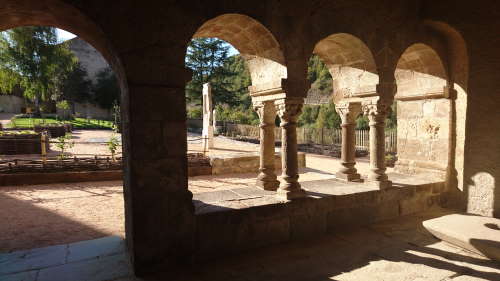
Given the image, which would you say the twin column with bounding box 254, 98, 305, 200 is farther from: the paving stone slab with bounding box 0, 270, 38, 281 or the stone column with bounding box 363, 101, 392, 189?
the paving stone slab with bounding box 0, 270, 38, 281

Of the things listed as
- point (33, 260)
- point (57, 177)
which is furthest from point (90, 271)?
point (57, 177)

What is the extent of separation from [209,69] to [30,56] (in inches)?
560

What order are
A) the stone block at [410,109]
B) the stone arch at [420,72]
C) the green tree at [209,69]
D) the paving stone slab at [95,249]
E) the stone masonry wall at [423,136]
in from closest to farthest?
1. the paving stone slab at [95,249]
2. the stone arch at [420,72]
3. the stone masonry wall at [423,136]
4. the stone block at [410,109]
5. the green tree at [209,69]

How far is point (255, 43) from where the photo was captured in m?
3.51

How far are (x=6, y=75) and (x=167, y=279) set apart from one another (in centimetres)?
2515

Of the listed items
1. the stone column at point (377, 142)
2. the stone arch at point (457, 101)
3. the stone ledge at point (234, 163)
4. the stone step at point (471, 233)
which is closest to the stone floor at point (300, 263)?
the stone step at point (471, 233)

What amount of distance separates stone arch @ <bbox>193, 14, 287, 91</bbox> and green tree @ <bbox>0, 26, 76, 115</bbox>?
23.8 meters

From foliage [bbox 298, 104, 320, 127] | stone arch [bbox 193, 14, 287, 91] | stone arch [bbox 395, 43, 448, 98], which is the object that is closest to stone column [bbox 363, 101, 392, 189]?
stone arch [bbox 395, 43, 448, 98]

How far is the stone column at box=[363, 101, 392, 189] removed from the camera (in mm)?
4188

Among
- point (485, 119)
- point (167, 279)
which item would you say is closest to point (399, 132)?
point (485, 119)

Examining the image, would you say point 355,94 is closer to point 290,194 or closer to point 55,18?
point 290,194

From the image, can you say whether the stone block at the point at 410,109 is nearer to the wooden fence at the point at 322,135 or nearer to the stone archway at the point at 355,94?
the stone archway at the point at 355,94

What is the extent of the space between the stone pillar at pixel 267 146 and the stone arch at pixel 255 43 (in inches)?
11.5

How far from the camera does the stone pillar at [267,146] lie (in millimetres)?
3795
